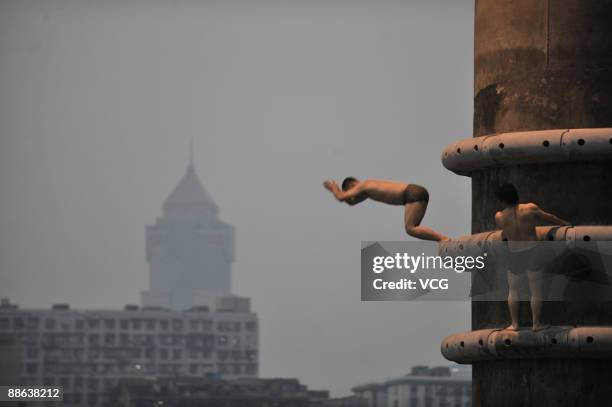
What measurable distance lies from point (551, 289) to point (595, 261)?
63 centimetres

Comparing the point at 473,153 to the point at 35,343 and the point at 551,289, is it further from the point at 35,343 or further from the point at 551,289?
the point at 35,343

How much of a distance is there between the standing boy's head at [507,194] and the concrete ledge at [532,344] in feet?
5.09

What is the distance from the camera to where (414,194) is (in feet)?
96.2

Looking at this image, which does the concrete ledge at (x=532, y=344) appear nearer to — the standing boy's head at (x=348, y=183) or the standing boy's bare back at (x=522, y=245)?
the standing boy's bare back at (x=522, y=245)

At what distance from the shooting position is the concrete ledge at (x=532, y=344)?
27203 millimetres

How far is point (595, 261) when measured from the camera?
27688 mm

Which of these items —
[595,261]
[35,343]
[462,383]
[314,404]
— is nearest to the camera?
[595,261]

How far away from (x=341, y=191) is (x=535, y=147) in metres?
2.96

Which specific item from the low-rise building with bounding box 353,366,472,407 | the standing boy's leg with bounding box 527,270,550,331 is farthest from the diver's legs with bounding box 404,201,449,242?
the low-rise building with bounding box 353,366,472,407

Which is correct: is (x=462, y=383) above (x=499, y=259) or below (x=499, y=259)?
above

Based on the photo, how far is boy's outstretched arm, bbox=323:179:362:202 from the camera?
29281mm

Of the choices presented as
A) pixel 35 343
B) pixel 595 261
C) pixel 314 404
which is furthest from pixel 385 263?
pixel 314 404

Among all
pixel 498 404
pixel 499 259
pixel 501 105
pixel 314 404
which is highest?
pixel 314 404

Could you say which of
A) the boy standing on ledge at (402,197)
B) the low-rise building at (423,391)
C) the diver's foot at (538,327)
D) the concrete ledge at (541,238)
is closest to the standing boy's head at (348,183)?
the boy standing on ledge at (402,197)
